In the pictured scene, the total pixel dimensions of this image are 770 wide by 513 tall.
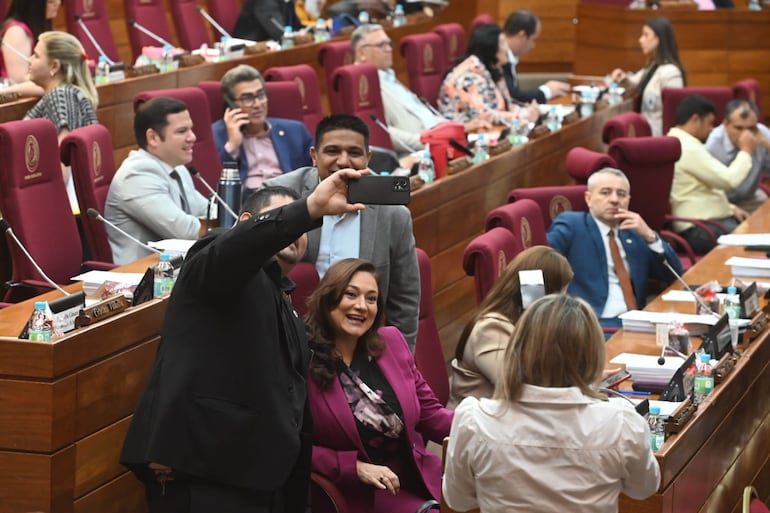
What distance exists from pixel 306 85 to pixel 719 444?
3.37 m

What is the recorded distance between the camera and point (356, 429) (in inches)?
117

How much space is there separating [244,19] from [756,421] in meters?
4.74

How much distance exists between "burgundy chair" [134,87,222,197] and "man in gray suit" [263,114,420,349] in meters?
1.71

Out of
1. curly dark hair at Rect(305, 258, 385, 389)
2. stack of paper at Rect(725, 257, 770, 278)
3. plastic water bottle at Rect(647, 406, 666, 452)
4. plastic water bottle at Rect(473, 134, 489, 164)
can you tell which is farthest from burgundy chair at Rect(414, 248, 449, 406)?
plastic water bottle at Rect(473, 134, 489, 164)

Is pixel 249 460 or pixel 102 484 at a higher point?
pixel 249 460

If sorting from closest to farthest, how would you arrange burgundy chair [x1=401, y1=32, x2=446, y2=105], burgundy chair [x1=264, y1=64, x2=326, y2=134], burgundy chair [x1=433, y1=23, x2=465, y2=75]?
burgundy chair [x1=264, y1=64, x2=326, y2=134] → burgundy chair [x1=401, y1=32, x2=446, y2=105] → burgundy chair [x1=433, y1=23, x2=465, y2=75]

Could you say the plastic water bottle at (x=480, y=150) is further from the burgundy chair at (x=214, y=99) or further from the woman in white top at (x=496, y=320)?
the woman in white top at (x=496, y=320)

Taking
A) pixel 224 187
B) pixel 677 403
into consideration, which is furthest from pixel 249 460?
pixel 224 187

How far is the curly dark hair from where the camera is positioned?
117 inches

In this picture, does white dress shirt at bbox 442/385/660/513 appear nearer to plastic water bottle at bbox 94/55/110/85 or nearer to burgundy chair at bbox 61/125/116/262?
burgundy chair at bbox 61/125/116/262

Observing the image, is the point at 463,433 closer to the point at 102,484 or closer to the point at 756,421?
the point at 102,484

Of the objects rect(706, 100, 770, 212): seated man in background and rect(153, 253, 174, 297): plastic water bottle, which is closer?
rect(153, 253, 174, 297): plastic water bottle

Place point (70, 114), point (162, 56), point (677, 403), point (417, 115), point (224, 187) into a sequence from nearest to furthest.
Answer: point (677, 403) → point (224, 187) → point (70, 114) → point (162, 56) → point (417, 115)

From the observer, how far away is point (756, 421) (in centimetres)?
374
